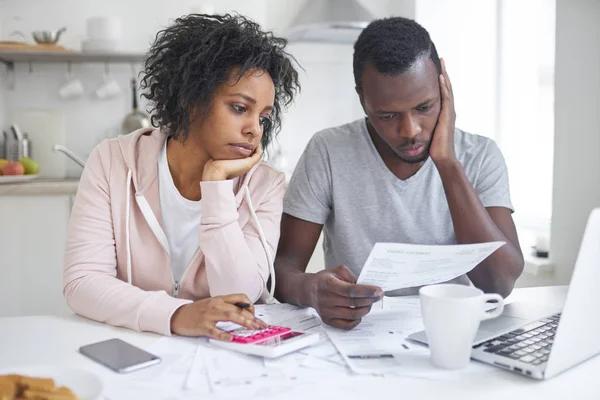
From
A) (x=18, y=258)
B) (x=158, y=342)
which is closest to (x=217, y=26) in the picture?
(x=158, y=342)

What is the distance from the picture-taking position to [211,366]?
2.69 feet

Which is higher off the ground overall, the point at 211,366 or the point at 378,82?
the point at 378,82

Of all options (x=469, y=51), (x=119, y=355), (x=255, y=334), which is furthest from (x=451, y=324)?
(x=469, y=51)

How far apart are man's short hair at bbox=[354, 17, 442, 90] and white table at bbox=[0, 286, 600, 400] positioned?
70 cm

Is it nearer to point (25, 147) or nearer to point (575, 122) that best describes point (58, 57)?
point (25, 147)

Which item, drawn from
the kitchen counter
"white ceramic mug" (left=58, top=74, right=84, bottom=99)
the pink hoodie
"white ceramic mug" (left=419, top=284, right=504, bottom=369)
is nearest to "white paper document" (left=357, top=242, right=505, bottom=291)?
"white ceramic mug" (left=419, top=284, right=504, bottom=369)

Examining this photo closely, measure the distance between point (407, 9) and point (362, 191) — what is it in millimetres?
2082

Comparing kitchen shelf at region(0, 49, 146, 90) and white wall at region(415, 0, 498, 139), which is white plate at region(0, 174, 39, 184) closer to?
kitchen shelf at region(0, 49, 146, 90)

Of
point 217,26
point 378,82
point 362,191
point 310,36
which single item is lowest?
point 362,191

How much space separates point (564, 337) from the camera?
772 mm

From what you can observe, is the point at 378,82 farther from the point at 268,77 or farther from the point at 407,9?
the point at 407,9

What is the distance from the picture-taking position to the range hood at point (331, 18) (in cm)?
291

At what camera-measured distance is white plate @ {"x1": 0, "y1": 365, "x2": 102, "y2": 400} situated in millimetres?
665

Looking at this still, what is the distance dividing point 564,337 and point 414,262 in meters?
0.22
